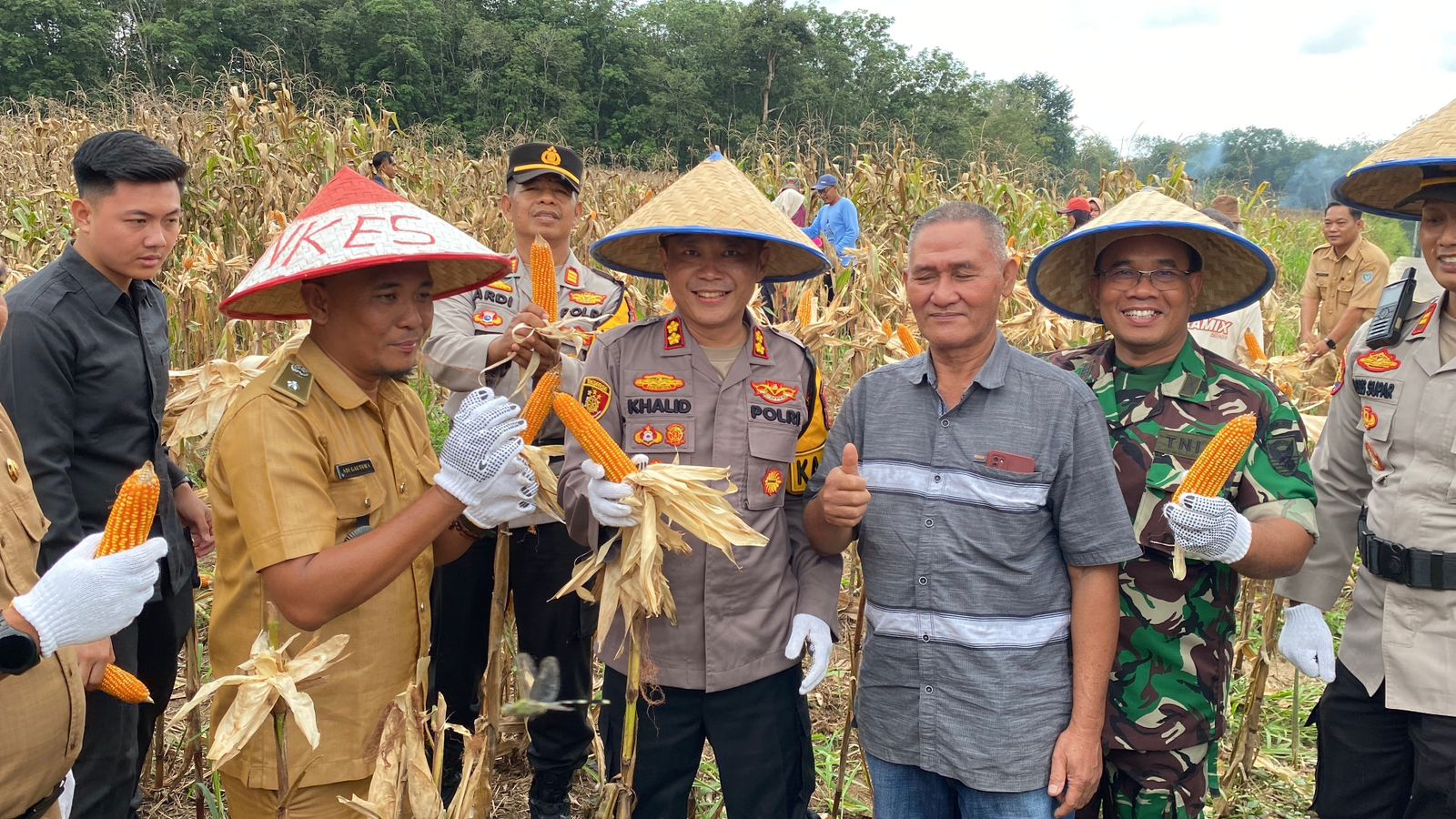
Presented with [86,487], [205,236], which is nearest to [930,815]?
[86,487]

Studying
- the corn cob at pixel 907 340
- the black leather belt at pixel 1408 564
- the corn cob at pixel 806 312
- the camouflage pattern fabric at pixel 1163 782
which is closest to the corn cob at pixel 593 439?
the camouflage pattern fabric at pixel 1163 782

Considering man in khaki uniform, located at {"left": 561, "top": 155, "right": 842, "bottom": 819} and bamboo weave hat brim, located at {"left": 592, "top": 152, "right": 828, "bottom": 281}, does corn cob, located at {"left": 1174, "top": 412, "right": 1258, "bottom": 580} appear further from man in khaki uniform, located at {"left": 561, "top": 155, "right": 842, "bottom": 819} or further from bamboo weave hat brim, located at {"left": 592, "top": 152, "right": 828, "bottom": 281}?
bamboo weave hat brim, located at {"left": 592, "top": 152, "right": 828, "bottom": 281}

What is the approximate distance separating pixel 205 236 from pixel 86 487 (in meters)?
6.80

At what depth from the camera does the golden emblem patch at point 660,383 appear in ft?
8.29

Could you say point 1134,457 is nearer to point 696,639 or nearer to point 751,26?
point 696,639

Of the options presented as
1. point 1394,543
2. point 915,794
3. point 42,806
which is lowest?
point 915,794

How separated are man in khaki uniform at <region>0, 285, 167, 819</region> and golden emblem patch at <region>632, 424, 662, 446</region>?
46.8 inches

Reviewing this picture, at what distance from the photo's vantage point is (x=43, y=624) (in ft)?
5.20

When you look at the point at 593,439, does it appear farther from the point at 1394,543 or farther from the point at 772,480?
the point at 1394,543

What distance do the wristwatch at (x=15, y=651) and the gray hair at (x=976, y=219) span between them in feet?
6.46

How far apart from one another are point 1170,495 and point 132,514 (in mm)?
2349

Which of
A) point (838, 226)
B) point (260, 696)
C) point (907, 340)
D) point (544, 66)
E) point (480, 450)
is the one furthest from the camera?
point (544, 66)

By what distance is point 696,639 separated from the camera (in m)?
2.45

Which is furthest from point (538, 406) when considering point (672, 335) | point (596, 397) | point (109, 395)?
point (109, 395)
